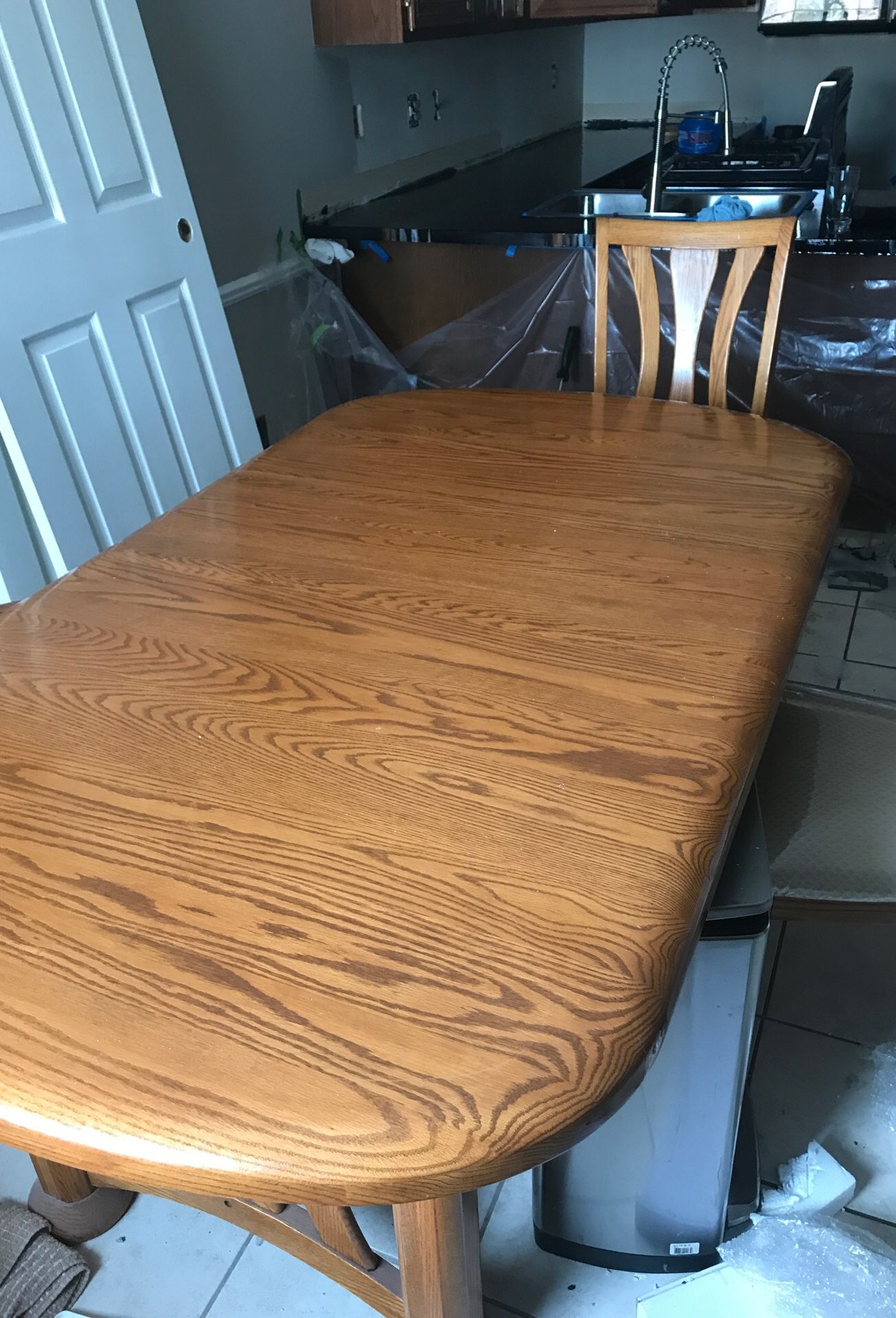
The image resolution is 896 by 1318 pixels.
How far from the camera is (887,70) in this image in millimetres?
4422

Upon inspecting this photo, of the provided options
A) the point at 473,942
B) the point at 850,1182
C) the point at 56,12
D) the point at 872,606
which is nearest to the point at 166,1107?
the point at 473,942

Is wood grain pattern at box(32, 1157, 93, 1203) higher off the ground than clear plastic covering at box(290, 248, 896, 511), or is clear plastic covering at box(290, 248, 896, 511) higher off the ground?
clear plastic covering at box(290, 248, 896, 511)

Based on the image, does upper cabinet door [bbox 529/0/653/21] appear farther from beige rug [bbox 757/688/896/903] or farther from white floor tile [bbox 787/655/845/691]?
beige rug [bbox 757/688/896/903]

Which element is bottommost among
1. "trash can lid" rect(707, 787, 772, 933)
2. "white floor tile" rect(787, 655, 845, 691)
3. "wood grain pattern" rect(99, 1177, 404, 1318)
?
"white floor tile" rect(787, 655, 845, 691)

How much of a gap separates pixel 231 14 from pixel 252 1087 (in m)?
2.54

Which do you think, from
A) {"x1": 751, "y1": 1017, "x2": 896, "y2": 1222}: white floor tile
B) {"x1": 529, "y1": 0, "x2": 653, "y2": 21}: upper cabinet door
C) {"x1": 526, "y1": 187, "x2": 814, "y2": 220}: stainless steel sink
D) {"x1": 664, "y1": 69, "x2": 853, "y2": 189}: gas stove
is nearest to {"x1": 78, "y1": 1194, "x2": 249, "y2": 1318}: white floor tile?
{"x1": 751, "y1": 1017, "x2": 896, "y2": 1222}: white floor tile

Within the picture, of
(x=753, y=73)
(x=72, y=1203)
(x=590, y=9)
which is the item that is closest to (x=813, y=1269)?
(x=72, y=1203)

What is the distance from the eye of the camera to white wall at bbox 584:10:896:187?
14.6 feet

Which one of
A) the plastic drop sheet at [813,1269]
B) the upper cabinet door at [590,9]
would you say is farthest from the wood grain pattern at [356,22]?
the plastic drop sheet at [813,1269]

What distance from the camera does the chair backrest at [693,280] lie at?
5.54 ft

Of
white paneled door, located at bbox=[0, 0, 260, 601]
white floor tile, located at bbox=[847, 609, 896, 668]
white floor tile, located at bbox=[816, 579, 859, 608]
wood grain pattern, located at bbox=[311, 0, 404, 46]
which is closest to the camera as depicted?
white paneled door, located at bbox=[0, 0, 260, 601]

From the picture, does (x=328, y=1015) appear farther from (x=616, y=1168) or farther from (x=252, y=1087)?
(x=616, y=1168)

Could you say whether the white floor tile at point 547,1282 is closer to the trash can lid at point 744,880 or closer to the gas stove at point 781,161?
the trash can lid at point 744,880

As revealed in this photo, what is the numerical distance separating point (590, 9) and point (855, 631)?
2351 mm
